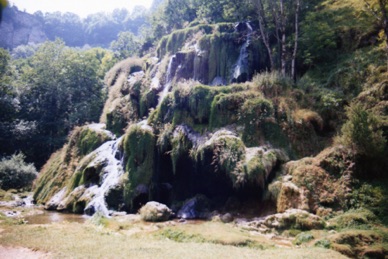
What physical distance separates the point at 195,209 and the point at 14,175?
19444 mm

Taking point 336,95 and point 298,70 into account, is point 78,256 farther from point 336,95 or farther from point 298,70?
point 298,70

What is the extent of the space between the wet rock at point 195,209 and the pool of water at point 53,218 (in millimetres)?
5155

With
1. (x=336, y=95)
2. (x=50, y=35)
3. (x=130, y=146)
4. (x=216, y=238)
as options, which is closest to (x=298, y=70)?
(x=336, y=95)

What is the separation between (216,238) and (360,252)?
435 cm

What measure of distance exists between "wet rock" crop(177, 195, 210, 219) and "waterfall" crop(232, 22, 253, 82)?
10.8 meters

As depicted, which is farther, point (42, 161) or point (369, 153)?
point (42, 161)

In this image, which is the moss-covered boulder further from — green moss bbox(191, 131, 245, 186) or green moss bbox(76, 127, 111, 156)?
green moss bbox(191, 131, 245, 186)

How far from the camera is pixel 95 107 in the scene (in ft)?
121

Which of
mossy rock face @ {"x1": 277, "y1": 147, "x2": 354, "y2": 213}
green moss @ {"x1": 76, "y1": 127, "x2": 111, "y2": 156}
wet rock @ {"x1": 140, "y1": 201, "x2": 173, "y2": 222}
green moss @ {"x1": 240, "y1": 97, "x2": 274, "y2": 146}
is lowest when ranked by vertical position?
wet rock @ {"x1": 140, "y1": 201, "x2": 173, "y2": 222}

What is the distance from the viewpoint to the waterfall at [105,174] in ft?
58.8

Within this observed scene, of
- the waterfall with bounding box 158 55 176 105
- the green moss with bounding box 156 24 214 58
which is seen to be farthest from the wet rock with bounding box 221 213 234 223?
the green moss with bounding box 156 24 214 58

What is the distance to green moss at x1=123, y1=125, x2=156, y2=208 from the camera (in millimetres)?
18172

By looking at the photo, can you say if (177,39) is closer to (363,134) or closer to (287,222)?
(363,134)

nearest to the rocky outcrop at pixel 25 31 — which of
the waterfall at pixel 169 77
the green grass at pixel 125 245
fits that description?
the waterfall at pixel 169 77
